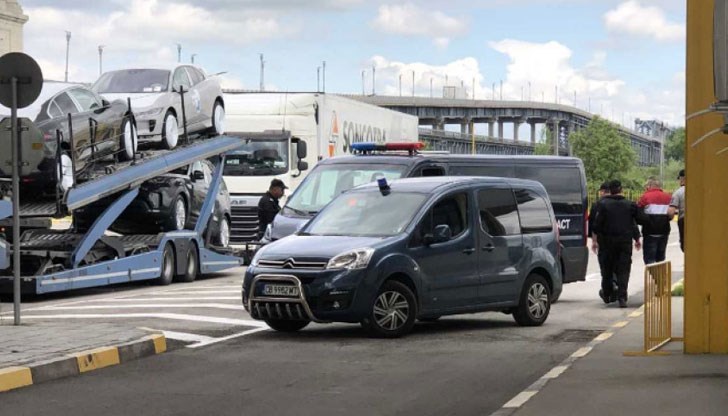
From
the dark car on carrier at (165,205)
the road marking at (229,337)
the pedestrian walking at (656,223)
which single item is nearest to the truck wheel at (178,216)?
the dark car on carrier at (165,205)

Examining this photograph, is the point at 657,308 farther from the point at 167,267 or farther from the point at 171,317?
the point at 167,267

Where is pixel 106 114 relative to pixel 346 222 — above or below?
above

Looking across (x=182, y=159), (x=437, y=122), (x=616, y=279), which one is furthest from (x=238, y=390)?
(x=437, y=122)

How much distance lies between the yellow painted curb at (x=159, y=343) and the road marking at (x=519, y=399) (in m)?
4.61

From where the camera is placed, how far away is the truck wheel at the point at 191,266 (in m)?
26.9

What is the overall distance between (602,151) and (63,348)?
120 metres

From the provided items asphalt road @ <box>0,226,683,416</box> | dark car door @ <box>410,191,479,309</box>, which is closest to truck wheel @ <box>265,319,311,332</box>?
asphalt road @ <box>0,226,683,416</box>

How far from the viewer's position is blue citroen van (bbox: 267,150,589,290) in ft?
74.2

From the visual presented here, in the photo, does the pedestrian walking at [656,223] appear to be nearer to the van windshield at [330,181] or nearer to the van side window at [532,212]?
the van windshield at [330,181]

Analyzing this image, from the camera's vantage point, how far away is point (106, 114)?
23.3 m

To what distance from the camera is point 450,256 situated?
16.1 metres

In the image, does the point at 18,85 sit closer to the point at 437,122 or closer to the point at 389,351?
the point at 389,351

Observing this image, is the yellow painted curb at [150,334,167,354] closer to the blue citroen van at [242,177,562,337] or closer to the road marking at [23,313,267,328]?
the blue citroen van at [242,177,562,337]

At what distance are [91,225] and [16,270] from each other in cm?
783
